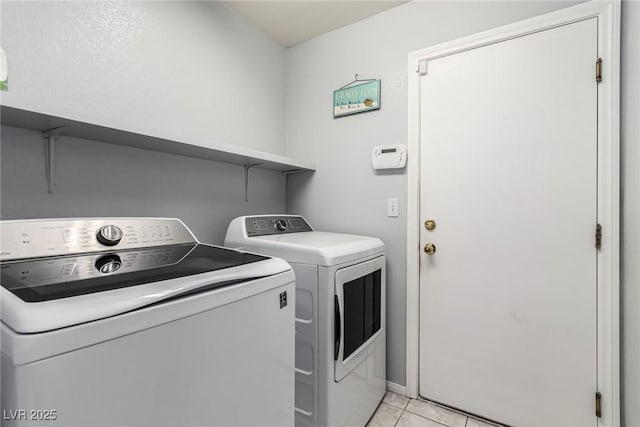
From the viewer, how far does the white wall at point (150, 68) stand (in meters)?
1.15

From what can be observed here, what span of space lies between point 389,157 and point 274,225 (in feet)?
2.82

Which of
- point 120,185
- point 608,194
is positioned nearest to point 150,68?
point 120,185

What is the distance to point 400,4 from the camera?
1902 millimetres

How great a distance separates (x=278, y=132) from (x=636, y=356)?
7.73ft

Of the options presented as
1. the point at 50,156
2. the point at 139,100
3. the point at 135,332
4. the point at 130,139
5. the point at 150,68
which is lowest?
the point at 135,332

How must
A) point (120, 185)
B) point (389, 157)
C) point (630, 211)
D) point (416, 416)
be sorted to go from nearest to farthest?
point (630, 211), point (120, 185), point (416, 416), point (389, 157)

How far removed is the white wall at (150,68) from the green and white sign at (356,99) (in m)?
0.52

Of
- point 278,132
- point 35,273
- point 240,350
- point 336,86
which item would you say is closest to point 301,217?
point 278,132

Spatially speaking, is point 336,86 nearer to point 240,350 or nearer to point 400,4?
point 400,4

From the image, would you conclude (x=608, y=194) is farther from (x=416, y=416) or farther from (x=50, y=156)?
(x=50, y=156)

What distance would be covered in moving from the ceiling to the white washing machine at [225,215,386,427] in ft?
4.66

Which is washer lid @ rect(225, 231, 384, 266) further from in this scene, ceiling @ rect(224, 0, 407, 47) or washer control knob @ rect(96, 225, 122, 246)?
ceiling @ rect(224, 0, 407, 47)

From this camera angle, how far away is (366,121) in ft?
6.71

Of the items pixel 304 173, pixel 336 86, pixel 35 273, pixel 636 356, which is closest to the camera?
pixel 35 273
